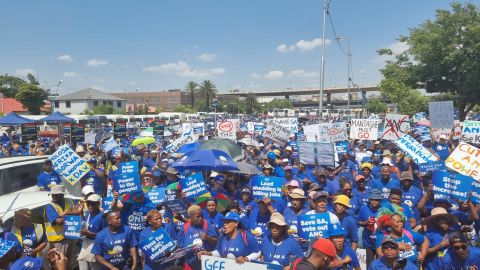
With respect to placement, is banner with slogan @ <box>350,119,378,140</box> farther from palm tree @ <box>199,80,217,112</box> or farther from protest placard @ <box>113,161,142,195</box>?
palm tree @ <box>199,80,217,112</box>

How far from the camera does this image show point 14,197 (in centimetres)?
714

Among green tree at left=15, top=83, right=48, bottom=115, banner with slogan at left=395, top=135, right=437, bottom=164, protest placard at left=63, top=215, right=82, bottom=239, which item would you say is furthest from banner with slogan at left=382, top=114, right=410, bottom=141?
green tree at left=15, top=83, right=48, bottom=115

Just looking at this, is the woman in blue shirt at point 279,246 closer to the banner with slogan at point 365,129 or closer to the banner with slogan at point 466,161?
the banner with slogan at point 466,161

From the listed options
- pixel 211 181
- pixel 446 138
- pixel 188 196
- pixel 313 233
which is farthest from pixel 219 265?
pixel 446 138

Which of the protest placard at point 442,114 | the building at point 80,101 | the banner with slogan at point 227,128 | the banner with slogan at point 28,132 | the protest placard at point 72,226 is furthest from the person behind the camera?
the building at point 80,101

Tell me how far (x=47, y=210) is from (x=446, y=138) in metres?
12.1

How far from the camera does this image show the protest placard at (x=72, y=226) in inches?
215

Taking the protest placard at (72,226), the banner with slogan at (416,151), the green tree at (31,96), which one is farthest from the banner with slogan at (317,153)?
the green tree at (31,96)

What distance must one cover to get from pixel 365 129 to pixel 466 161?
23.3 ft

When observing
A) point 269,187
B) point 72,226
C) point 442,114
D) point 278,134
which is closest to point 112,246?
point 72,226

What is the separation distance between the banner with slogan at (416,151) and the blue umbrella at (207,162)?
389 centimetres

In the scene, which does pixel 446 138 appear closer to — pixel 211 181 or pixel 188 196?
pixel 211 181

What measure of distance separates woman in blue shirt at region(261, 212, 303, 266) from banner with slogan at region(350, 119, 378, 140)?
33.7 ft

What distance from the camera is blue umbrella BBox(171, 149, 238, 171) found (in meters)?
8.68
